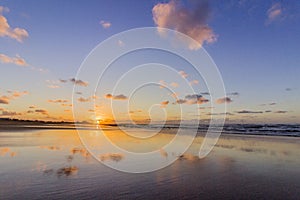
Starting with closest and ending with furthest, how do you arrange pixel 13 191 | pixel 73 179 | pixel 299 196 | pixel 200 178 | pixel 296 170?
pixel 13 191, pixel 299 196, pixel 73 179, pixel 200 178, pixel 296 170

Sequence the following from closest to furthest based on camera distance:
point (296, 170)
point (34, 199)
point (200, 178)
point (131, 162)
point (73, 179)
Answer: point (34, 199), point (73, 179), point (200, 178), point (296, 170), point (131, 162)

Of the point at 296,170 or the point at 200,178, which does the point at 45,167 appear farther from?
the point at 296,170

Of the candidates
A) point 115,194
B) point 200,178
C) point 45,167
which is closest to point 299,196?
point 200,178

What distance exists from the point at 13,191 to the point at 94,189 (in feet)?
7.65

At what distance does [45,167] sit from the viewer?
991 centimetres

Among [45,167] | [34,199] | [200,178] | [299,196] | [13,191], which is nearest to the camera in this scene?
[34,199]

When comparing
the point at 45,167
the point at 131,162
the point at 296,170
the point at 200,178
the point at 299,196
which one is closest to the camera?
the point at 299,196

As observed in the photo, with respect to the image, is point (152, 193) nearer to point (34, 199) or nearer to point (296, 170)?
point (34, 199)

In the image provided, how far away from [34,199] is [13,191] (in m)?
1.09

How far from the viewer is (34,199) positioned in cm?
589

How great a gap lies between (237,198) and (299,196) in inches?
84.4

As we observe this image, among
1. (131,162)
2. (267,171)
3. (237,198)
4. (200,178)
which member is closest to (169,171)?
(200,178)

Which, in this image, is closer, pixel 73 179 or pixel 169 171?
pixel 73 179

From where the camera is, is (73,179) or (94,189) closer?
(94,189)
